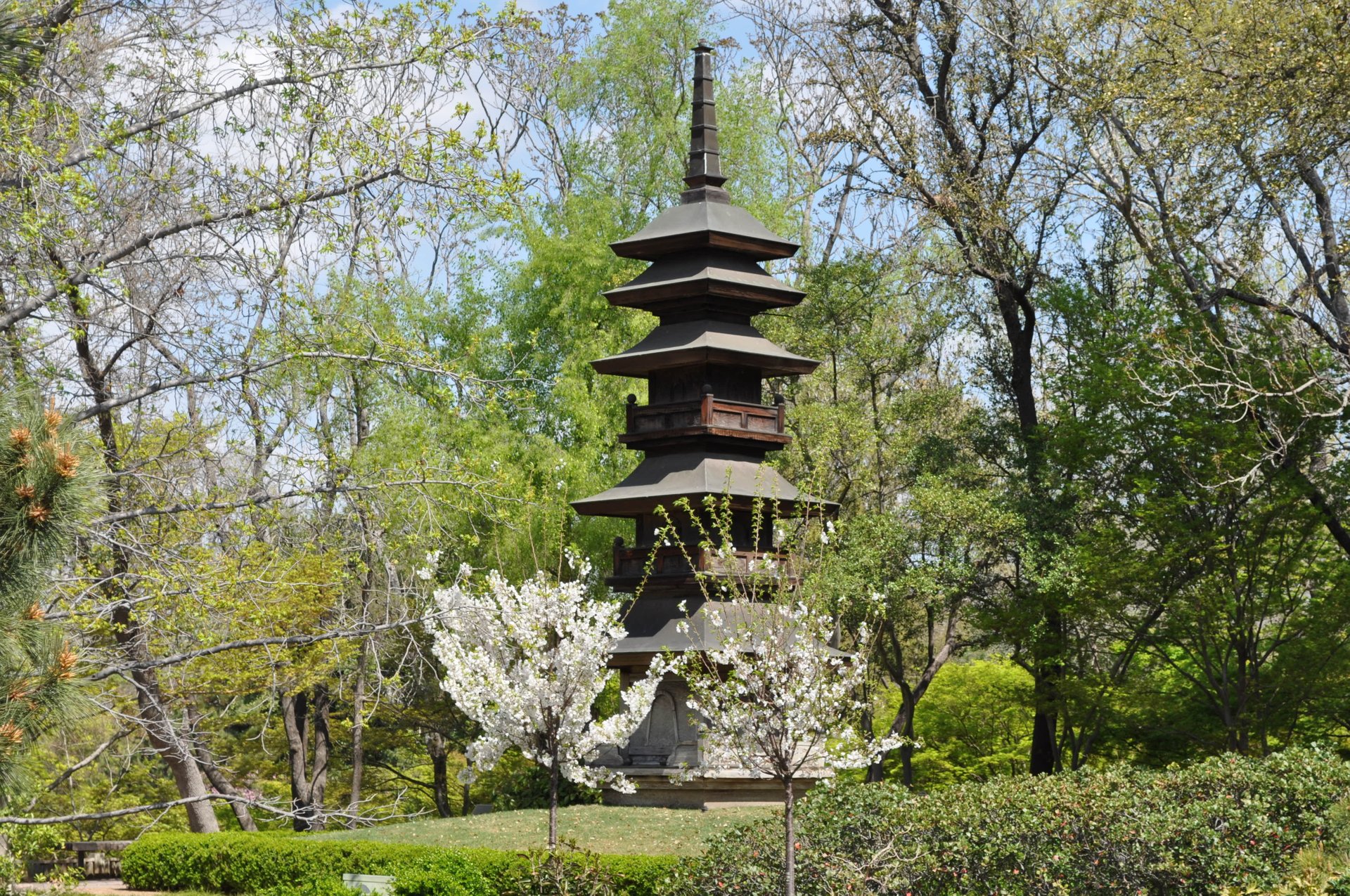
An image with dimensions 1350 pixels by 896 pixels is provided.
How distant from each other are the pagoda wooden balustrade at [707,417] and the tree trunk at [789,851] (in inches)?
380

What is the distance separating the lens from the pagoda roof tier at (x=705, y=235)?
22656mm

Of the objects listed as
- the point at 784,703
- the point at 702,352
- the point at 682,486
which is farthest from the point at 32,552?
the point at 702,352

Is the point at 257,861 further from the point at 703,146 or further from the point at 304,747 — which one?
the point at 304,747

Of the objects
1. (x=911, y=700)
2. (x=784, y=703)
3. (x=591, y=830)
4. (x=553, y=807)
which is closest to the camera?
(x=784, y=703)

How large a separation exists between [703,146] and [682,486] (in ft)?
21.4

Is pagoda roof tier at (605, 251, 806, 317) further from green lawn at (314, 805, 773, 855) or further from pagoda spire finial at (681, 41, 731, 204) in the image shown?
green lawn at (314, 805, 773, 855)

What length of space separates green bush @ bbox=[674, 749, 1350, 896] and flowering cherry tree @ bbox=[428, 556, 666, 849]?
372 centimetres

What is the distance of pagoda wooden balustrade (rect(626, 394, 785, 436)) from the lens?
858 inches

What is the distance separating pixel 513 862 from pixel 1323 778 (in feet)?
27.8

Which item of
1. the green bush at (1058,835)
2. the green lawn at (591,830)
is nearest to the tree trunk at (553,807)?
the green lawn at (591,830)

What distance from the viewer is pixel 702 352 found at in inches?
853

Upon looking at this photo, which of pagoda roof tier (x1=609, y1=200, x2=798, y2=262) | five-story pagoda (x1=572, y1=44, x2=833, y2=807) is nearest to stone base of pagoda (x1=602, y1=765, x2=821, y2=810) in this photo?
five-story pagoda (x1=572, y1=44, x2=833, y2=807)

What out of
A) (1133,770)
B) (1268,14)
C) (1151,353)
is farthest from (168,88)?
(1151,353)

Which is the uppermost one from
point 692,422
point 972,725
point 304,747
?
point 692,422
